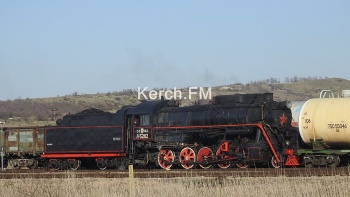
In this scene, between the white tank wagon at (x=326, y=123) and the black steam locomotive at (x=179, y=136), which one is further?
the black steam locomotive at (x=179, y=136)

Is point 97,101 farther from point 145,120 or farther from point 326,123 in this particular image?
point 326,123

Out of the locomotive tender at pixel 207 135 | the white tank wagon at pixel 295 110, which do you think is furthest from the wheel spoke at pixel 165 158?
the white tank wagon at pixel 295 110

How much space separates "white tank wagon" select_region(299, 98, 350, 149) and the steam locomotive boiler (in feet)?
2.40

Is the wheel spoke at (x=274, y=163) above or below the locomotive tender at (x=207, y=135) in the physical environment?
below

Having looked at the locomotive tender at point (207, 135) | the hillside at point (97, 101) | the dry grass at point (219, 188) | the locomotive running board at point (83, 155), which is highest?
the hillside at point (97, 101)

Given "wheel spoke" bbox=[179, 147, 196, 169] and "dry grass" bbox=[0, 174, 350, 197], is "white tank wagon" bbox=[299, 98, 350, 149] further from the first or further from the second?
"dry grass" bbox=[0, 174, 350, 197]

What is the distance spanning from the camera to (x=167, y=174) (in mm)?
28719

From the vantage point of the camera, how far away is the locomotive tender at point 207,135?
1209 inches

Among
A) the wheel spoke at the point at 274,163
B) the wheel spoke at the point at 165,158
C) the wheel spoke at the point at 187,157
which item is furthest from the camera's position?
the wheel spoke at the point at 165,158

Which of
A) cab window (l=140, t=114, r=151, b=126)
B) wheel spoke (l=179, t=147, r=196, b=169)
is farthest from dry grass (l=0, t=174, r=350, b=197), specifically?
cab window (l=140, t=114, r=151, b=126)

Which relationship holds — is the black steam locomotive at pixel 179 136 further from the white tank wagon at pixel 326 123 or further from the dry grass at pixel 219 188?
the dry grass at pixel 219 188

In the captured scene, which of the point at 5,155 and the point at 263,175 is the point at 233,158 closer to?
the point at 263,175

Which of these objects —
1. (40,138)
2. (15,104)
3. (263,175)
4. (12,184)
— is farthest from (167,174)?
(15,104)

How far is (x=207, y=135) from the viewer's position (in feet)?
108
